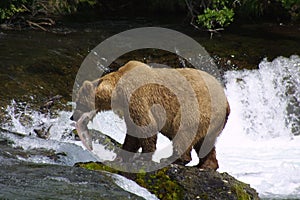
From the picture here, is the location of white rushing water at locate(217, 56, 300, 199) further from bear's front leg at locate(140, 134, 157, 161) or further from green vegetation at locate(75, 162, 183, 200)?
green vegetation at locate(75, 162, 183, 200)

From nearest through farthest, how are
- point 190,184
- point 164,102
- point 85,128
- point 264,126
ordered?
point 190,184
point 164,102
point 85,128
point 264,126

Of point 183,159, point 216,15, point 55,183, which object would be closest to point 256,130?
point 216,15

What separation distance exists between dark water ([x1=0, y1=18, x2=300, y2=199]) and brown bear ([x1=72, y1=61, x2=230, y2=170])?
83 centimetres

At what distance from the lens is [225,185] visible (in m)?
5.77

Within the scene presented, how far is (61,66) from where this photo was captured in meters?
11.4

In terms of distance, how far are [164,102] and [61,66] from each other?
527 cm

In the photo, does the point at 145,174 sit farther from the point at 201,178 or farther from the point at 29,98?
the point at 29,98

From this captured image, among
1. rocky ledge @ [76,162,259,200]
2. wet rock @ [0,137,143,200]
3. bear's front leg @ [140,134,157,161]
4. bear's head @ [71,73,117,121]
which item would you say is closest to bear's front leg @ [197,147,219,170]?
bear's front leg @ [140,134,157,161]

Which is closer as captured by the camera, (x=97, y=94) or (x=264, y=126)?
(x=97, y=94)

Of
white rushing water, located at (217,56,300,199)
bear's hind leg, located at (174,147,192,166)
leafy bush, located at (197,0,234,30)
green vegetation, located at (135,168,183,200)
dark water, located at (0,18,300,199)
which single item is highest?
leafy bush, located at (197,0,234,30)

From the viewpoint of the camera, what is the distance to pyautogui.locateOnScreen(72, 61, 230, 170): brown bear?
638cm

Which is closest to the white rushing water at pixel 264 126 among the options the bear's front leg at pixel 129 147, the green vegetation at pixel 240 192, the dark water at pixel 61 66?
the dark water at pixel 61 66

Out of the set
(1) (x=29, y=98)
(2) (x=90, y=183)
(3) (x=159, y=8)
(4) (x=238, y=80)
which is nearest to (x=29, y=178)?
(2) (x=90, y=183)

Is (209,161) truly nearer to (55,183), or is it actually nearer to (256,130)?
(55,183)
